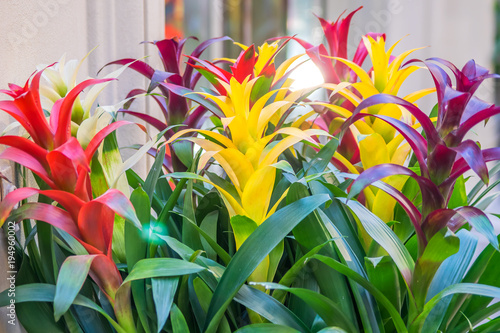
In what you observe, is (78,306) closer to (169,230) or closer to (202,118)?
(169,230)

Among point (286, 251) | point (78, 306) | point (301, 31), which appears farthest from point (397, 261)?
point (301, 31)

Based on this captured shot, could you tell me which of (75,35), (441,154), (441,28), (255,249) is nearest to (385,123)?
(441,154)

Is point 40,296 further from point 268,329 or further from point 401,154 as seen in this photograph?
point 401,154

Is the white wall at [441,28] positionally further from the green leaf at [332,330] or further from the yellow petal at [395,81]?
the green leaf at [332,330]

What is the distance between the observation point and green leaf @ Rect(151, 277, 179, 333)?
60 centimetres

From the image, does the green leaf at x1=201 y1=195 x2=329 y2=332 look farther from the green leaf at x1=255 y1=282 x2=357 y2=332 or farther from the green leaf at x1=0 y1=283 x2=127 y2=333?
the green leaf at x1=0 y1=283 x2=127 y2=333

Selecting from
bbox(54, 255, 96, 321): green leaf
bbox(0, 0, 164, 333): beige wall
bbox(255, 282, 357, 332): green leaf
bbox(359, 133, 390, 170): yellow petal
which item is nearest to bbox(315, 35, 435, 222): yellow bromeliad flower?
bbox(359, 133, 390, 170): yellow petal

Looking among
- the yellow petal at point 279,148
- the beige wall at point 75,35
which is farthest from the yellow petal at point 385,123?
the beige wall at point 75,35

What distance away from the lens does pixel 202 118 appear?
0.97 m

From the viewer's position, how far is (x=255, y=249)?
0.63 meters

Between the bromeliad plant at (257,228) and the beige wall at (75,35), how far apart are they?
89 millimetres

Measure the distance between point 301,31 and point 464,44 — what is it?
0.59m

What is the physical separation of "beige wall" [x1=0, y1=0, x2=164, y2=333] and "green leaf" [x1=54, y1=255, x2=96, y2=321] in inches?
10.5

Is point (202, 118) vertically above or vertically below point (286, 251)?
above
